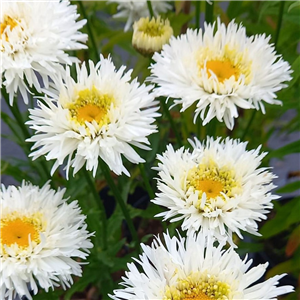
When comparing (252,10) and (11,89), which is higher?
(252,10)

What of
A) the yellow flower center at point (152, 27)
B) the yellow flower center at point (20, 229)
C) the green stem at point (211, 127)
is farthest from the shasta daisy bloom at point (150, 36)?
the yellow flower center at point (20, 229)

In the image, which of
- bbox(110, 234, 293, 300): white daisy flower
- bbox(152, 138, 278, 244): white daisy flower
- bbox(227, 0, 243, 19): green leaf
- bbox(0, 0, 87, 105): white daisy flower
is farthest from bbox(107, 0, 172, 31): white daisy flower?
bbox(110, 234, 293, 300): white daisy flower

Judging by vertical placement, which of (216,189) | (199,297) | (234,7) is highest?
(234,7)

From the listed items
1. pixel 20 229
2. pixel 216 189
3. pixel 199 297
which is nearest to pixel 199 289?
pixel 199 297

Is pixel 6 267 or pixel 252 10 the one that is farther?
pixel 252 10

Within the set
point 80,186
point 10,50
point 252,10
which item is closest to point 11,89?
point 10,50

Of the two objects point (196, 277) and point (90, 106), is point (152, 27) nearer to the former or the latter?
point (90, 106)

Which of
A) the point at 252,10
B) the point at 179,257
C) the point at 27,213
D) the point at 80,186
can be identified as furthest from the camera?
the point at 252,10

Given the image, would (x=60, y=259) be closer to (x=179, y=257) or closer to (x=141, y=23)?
(x=179, y=257)
